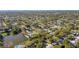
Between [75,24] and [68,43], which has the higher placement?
[75,24]
